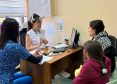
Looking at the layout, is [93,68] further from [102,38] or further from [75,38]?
[75,38]

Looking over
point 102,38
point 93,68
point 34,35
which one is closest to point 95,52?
point 93,68

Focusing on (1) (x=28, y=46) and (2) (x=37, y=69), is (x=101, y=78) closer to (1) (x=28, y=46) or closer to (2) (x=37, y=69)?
(2) (x=37, y=69)

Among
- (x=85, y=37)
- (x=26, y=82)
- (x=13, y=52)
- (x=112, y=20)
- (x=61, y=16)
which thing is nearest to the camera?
(x=13, y=52)

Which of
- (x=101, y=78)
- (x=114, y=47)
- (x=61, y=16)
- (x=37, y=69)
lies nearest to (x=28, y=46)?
(x=37, y=69)

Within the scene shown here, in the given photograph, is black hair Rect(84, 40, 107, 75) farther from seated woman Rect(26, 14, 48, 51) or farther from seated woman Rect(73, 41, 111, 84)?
seated woman Rect(26, 14, 48, 51)

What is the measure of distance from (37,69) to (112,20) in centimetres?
149

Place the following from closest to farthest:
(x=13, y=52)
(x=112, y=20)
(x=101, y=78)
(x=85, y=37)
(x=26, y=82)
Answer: (x=101, y=78) < (x=13, y=52) < (x=26, y=82) < (x=112, y=20) < (x=85, y=37)

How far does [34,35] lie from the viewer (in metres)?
3.54

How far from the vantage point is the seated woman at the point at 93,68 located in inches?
75.9

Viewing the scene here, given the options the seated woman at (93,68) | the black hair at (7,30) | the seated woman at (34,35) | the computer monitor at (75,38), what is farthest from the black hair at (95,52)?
the computer monitor at (75,38)

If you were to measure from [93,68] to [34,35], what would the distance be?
1797mm

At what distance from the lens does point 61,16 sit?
417 centimetres

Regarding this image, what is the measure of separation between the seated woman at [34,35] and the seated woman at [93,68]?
1.54 m

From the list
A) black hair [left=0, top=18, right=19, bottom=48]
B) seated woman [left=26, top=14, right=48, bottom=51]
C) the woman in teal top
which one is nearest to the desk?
seated woman [left=26, top=14, right=48, bottom=51]
